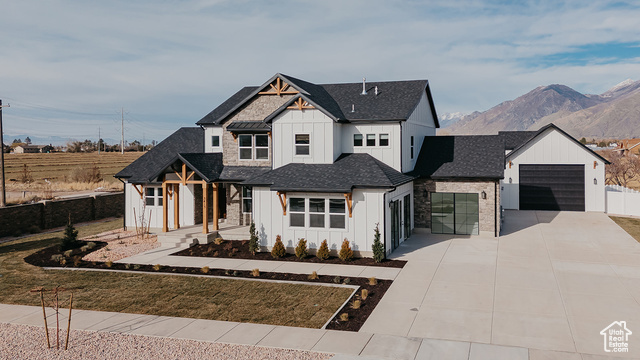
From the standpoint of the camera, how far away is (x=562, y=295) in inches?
540

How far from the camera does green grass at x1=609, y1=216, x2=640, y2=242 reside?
2338 centimetres

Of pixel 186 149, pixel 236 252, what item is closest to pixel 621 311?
pixel 236 252

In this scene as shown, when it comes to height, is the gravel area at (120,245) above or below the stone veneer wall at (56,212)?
below

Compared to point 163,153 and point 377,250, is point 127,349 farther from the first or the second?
point 163,153

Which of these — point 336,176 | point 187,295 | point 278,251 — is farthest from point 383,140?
point 187,295

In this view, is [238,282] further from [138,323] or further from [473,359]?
[473,359]

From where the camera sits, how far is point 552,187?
32.2m

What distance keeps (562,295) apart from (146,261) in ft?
48.1

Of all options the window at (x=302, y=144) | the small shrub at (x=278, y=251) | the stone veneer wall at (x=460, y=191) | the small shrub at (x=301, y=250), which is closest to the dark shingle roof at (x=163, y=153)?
the window at (x=302, y=144)

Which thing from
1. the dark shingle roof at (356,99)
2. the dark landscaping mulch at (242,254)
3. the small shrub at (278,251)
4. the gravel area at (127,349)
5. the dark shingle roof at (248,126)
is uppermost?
the dark shingle roof at (356,99)

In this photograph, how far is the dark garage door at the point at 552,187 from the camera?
31.7 metres

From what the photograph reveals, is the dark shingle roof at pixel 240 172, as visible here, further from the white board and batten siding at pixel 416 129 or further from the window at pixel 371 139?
the white board and batten siding at pixel 416 129

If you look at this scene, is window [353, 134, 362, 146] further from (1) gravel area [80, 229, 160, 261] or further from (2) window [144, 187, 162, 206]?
(2) window [144, 187, 162, 206]

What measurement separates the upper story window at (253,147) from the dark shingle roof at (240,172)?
59 centimetres
